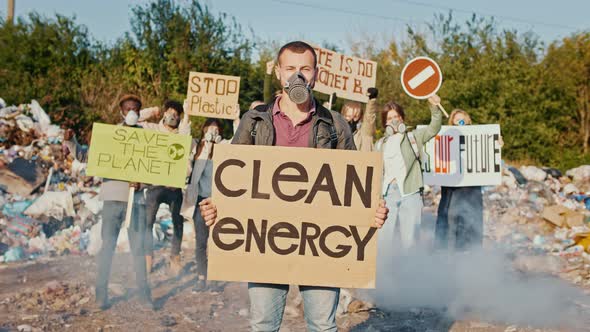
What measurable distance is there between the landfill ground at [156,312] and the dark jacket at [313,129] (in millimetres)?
2546

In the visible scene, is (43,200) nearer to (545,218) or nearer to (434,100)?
(434,100)

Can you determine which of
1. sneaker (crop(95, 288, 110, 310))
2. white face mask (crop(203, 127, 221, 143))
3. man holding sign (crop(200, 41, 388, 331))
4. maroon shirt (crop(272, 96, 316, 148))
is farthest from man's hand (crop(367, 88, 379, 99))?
maroon shirt (crop(272, 96, 316, 148))

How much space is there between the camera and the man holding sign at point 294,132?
3.30 meters

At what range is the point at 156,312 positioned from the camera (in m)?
6.29

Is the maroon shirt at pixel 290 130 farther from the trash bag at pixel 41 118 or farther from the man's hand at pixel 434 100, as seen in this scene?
the trash bag at pixel 41 118

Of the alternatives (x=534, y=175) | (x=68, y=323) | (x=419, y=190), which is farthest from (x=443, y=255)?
(x=534, y=175)

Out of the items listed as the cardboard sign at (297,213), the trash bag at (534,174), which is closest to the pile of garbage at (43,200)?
the cardboard sign at (297,213)

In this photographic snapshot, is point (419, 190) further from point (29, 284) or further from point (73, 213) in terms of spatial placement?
point (73, 213)

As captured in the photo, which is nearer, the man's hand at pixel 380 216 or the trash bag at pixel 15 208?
the man's hand at pixel 380 216

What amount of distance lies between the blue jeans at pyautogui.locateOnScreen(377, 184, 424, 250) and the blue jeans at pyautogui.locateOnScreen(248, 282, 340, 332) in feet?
12.9

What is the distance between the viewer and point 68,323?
5750 millimetres

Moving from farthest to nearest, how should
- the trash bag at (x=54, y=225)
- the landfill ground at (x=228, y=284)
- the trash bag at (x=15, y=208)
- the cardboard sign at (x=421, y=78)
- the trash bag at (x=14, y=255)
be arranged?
the trash bag at (x=15, y=208) → the trash bag at (x=54, y=225) → the trash bag at (x=14, y=255) → the cardboard sign at (x=421, y=78) → the landfill ground at (x=228, y=284)

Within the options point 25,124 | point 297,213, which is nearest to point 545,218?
point 297,213

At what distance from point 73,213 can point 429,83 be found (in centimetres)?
643
